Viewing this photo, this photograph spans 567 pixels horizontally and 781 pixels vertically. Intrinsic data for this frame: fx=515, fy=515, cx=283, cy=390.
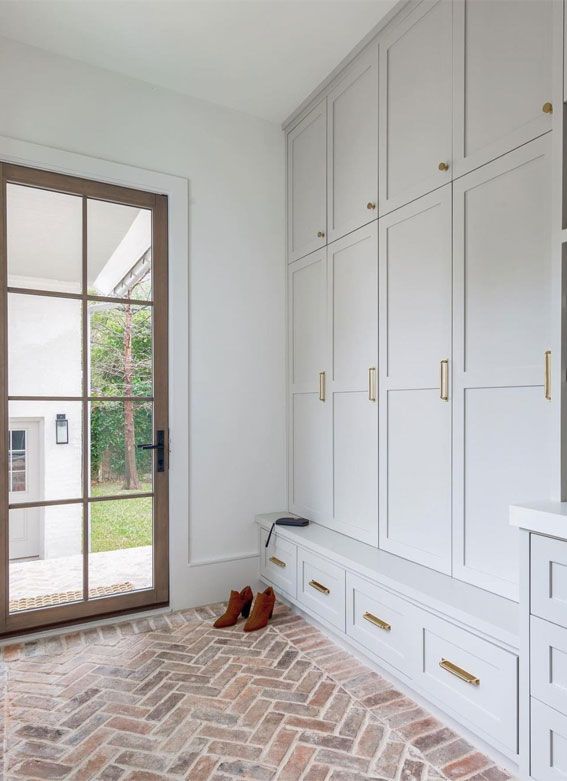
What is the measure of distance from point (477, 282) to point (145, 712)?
81.3 inches

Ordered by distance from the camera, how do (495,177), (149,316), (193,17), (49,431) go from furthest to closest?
1. (149,316)
2. (49,431)
3. (193,17)
4. (495,177)

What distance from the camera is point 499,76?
1.86 meters

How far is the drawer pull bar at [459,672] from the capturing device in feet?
5.53

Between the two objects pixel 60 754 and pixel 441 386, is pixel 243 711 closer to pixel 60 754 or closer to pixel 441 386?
pixel 60 754

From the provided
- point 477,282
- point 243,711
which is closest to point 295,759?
point 243,711

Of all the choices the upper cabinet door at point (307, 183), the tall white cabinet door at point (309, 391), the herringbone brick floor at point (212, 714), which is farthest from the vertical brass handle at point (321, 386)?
the herringbone brick floor at point (212, 714)

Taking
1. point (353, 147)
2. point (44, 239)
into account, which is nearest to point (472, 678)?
point (353, 147)

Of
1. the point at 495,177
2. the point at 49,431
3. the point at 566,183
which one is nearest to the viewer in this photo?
the point at 566,183

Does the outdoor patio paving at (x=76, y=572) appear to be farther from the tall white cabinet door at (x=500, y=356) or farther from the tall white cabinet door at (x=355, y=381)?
the tall white cabinet door at (x=500, y=356)

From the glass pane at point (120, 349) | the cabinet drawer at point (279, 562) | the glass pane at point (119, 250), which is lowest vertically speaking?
the cabinet drawer at point (279, 562)

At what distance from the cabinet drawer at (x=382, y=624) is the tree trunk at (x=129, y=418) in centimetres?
130

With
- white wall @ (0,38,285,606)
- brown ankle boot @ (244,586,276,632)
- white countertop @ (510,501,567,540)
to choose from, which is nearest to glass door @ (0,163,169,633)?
white wall @ (0,38,285,606)

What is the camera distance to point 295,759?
1703 millimetres

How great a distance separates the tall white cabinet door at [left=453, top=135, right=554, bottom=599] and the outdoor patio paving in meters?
1.72
